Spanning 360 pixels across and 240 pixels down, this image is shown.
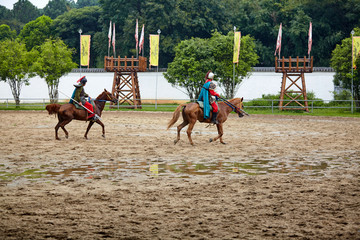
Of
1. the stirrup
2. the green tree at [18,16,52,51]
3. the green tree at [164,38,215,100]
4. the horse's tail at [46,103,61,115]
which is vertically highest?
the green tree at [18,16,52,51]

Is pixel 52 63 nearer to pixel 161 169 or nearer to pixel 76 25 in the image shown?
pixel 76 25

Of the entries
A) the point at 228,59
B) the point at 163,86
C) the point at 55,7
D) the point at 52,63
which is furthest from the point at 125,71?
the point at 55,7

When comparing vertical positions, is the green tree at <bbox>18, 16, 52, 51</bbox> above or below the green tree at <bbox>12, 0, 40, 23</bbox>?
below

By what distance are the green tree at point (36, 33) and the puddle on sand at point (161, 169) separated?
5616cm

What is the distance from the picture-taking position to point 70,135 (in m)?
18.7

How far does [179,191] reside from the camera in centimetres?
840

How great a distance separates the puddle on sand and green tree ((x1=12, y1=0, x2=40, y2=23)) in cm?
8340

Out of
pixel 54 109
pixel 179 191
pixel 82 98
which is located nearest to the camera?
pixel 179 191

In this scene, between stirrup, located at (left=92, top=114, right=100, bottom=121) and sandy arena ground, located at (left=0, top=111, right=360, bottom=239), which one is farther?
stirrup, located at (left=92, top=114, right=100, bottom=121)

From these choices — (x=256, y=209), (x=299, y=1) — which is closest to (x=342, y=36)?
(x=299, y=1)

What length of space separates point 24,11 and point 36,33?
27.9 meters

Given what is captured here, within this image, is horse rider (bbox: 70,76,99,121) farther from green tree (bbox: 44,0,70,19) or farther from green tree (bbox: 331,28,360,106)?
green tree (bbox: 44,0,70,19)

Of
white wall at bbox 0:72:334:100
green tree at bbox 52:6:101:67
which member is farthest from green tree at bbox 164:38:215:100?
green tree at bbox 52:6:101:67

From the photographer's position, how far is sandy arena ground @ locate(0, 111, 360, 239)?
6086 mm
